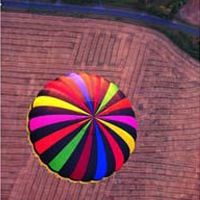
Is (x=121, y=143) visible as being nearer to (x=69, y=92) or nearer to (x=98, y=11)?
(x=69, y=92)

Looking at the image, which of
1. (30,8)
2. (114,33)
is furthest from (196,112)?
(30,8)

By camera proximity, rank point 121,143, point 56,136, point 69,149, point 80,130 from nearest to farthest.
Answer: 1. point 80,130
2. point 69,149
3. point 56,136
4. point 121,143

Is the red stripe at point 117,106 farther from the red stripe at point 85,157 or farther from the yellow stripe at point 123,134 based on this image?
the red stripe at point 85,157

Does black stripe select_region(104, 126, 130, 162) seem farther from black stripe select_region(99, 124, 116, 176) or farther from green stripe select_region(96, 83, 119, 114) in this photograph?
green stripe select_region(96, 83, 119, 114)

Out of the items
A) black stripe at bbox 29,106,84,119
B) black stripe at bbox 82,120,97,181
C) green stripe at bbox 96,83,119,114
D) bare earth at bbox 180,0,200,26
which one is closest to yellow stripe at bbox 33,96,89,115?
black stripe at bbox 29,106,84,119

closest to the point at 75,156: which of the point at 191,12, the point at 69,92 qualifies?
the point at 69,92

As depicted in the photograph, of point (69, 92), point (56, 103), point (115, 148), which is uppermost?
point (69, 92)

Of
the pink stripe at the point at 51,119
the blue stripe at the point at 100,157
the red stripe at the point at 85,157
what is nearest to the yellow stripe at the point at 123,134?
the blue stripe at the point at 100,157
